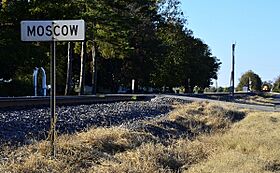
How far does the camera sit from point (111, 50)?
56812 millimetres

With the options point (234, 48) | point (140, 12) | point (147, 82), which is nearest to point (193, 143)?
point (234, 48)

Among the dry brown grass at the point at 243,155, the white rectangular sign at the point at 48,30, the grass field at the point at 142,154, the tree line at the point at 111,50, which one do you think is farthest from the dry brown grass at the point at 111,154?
the tree line at the point at 111,50

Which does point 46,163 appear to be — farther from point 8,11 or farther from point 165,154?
point 8,11

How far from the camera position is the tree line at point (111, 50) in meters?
37.8

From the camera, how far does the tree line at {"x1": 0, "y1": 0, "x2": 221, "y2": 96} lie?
37812 mm

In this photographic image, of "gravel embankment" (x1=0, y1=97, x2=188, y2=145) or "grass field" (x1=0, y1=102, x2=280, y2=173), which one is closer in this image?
"grass field" (x1=0, y1=102, x2=280, y2=173)

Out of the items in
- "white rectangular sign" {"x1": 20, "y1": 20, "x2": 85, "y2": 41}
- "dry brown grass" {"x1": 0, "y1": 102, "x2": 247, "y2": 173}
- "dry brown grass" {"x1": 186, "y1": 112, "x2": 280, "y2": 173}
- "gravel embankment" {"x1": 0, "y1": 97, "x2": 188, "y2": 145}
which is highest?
"white rectangular sign" {"x1": 20, "y1": 20, "x2": 85, "y2": 41}

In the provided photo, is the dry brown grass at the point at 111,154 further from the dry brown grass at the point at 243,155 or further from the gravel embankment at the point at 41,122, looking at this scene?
the gravel embankment at the point at 41,122

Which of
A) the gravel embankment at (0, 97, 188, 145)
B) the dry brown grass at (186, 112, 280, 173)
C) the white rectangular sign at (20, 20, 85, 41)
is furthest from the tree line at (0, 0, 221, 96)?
the white rectangular sign at (20, 20, 85, 41)

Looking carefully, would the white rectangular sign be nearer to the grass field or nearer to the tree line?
the grass field

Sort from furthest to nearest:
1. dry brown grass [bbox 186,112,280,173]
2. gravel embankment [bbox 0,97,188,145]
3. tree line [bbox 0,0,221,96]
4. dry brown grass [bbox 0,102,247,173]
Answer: tree line [bbox 0,0,221,96], gravel embankment [bbox 0,97,188,145], dry brown grass [bbox 186,112,280,173], dry brown grass [bbox 0,102,247,173]

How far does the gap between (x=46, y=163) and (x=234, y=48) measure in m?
55.5

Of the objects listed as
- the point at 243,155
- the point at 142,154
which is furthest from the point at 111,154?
the point at 243,155

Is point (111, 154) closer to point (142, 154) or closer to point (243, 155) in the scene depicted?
point (142, 154)
